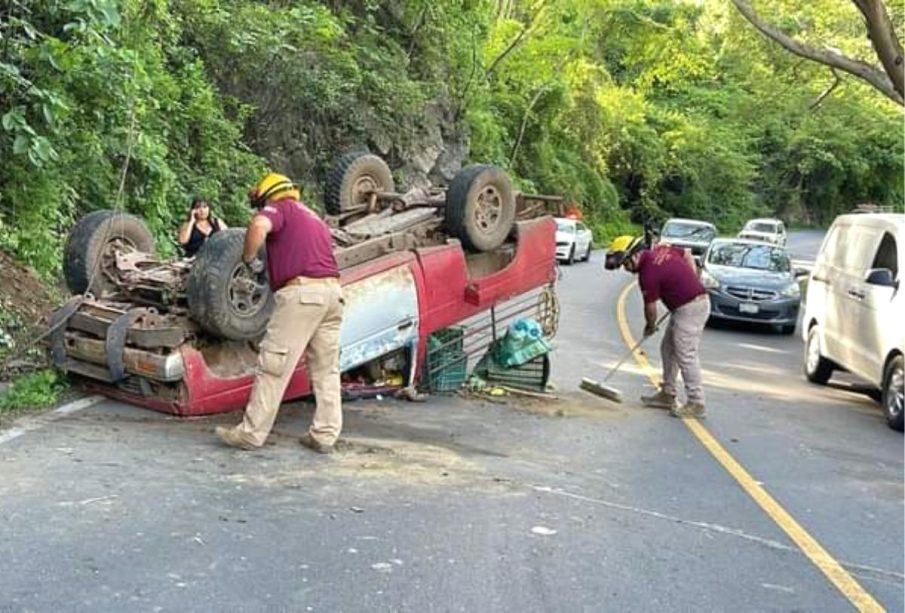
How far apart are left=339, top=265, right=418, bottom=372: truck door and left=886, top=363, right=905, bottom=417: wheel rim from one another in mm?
4488

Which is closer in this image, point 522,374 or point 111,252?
point 111,252

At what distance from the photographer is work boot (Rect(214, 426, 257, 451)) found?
653 cm

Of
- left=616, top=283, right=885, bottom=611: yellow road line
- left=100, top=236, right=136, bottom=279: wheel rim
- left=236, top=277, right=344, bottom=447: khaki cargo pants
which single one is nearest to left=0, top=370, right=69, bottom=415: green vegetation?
left=100, top=236, right=136, bottom=279: wheel rim

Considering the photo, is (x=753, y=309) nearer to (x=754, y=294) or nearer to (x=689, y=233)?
(x=754, y=294)

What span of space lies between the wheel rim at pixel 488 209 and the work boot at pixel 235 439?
3454 millimetres

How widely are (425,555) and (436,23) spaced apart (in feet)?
72.1

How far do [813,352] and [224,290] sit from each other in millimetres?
7727

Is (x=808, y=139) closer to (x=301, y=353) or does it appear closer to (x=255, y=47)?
(x=255, y=47)

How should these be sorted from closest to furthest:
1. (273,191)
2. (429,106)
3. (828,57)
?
(273,191), (828,57), (429,106)

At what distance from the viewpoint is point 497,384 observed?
9641 mm

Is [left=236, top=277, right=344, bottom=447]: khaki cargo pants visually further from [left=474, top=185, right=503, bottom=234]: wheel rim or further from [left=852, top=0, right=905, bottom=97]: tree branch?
[left=852, top=0, right=905, bottom=97]: tree branch

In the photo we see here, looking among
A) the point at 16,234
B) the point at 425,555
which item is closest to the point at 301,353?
the point at 425,555

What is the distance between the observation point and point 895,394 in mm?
9562

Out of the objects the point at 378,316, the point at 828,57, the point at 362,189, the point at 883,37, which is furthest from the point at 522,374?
the point at 828,57
